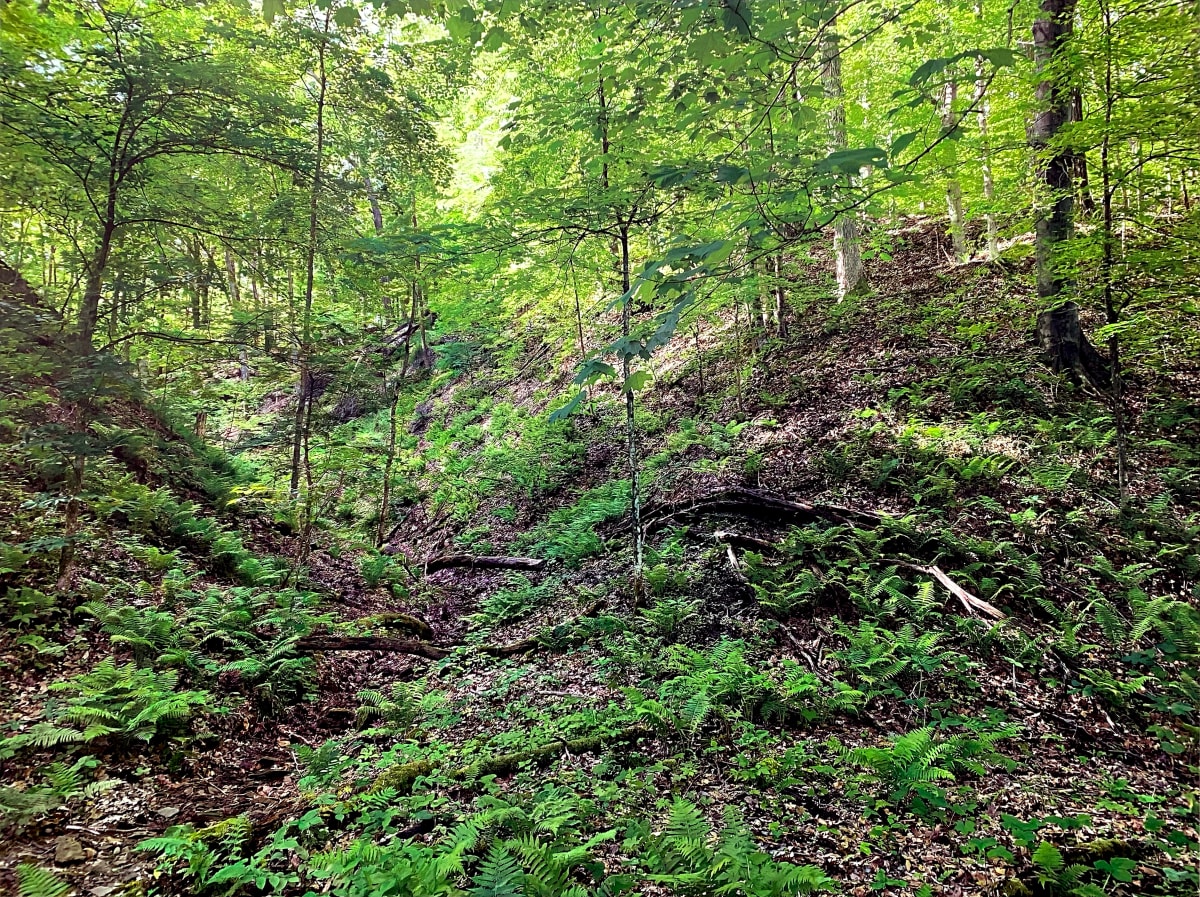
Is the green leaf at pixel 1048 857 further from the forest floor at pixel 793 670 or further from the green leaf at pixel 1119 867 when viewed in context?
the green leaf at pixel 1119 867

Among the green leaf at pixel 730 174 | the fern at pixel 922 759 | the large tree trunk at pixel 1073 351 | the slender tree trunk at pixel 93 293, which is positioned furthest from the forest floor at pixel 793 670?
the green leaf at pixel 730 174

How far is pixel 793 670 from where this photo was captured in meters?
4.86

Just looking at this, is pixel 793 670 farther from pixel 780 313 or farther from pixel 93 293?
pixel 780 313

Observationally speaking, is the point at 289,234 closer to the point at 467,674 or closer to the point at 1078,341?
the point at 467,674

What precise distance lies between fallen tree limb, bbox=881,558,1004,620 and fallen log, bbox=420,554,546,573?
517cm

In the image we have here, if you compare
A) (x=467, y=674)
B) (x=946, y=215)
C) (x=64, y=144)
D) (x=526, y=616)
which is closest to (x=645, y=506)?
(x=526, y=616)

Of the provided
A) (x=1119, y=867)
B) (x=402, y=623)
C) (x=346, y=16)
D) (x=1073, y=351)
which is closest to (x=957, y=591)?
(x=1119, y=867)

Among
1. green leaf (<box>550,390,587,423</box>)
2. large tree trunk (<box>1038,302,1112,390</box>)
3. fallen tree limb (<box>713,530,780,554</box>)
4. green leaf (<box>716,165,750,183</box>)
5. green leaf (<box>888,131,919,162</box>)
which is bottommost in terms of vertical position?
fallen tree limb (<box>713,530,780,554</box>)

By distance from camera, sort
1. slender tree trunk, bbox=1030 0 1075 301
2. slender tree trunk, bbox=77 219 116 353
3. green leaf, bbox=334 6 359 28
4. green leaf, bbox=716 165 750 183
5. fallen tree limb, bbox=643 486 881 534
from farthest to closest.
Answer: fallen tree limb, bbox=643 486 881 534 < slender tree trunk, bbox=1030 0 1075 301 < slender tree trunk, bbox=77 219 116 353 < green leaf, bbox=334 6 359 28 < green leaf, bbox=716 165 750 183

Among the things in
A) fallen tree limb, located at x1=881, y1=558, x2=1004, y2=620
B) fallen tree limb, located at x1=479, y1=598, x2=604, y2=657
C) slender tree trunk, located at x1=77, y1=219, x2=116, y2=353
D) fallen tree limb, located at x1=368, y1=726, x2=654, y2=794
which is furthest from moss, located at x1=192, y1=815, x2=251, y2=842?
fallen tree limb, located at x1=881, y1=558, x2=1004, y2=620

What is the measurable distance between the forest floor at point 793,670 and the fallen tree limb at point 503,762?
5 centimetres

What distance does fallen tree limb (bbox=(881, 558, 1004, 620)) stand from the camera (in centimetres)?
529

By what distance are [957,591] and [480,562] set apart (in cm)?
713

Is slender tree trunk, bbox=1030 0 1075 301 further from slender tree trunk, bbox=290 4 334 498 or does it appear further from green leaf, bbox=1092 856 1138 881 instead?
slender tree trunk, bbox=290 4 334 498
